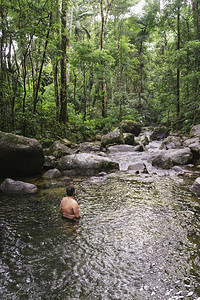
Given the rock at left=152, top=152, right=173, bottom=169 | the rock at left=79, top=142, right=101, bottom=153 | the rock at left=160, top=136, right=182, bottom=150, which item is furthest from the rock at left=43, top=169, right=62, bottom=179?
the rock at left=160, top=136, right=182, bottom=150

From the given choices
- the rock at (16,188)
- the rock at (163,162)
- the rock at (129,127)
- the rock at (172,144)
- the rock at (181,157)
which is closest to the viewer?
the rock at (16,188)

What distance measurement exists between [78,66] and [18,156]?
11340 mm

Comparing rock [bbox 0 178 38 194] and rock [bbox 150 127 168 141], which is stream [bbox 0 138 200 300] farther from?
rock [bbox 150 127 168 141]

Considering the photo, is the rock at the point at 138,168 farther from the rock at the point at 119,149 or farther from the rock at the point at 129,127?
the rock at the point at 129,127

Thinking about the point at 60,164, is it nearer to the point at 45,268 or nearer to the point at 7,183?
the point at 7,183

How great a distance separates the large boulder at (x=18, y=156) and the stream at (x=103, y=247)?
5.72 feet

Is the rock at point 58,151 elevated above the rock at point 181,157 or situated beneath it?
elevated above

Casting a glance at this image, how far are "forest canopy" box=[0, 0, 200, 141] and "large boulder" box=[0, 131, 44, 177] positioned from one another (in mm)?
2284

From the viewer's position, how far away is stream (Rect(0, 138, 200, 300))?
103 inches

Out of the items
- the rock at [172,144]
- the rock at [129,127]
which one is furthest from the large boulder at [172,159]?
the rock at [129,127]

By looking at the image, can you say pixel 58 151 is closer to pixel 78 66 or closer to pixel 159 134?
pixel 78 66

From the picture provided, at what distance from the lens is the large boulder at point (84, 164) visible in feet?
28.3

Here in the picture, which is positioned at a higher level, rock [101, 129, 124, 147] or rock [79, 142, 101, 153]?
rock [101, 129, 124, 147]

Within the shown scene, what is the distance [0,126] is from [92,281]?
8.18 metres
